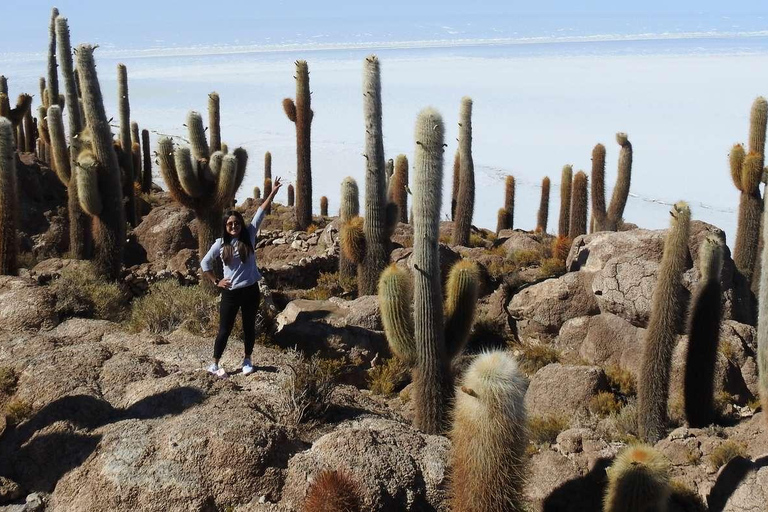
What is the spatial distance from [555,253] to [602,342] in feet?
15.1

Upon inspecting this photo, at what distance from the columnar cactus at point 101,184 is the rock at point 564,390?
729cm

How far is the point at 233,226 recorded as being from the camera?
7809 mm

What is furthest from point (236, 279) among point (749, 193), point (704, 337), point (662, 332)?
point (749, 193)

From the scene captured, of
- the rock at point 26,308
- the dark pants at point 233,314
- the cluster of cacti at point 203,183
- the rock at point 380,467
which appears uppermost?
the cluster of cacti at point 203,183

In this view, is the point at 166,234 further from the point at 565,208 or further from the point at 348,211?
the point at 565,208

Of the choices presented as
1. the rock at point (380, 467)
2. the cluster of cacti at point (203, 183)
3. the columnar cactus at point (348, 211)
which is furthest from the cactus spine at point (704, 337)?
the cluster of cacti at point (203, 183)

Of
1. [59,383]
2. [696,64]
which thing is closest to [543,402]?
[59,383]

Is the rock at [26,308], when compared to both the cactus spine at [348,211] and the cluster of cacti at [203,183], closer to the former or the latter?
the cluster of cacti at [203,183]

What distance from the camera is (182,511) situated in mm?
6246

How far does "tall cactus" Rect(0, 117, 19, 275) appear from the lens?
12086mm

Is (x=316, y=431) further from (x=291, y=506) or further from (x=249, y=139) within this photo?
(x=249, y=139)

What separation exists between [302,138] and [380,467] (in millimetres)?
14579

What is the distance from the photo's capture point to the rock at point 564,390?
974cm

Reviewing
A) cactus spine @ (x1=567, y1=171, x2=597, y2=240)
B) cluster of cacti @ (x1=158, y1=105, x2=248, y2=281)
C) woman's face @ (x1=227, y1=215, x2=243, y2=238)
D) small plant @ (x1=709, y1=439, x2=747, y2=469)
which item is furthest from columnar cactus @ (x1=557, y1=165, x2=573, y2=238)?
woman's face @ (x1=227, y1=215, x2=243, y2=238)
